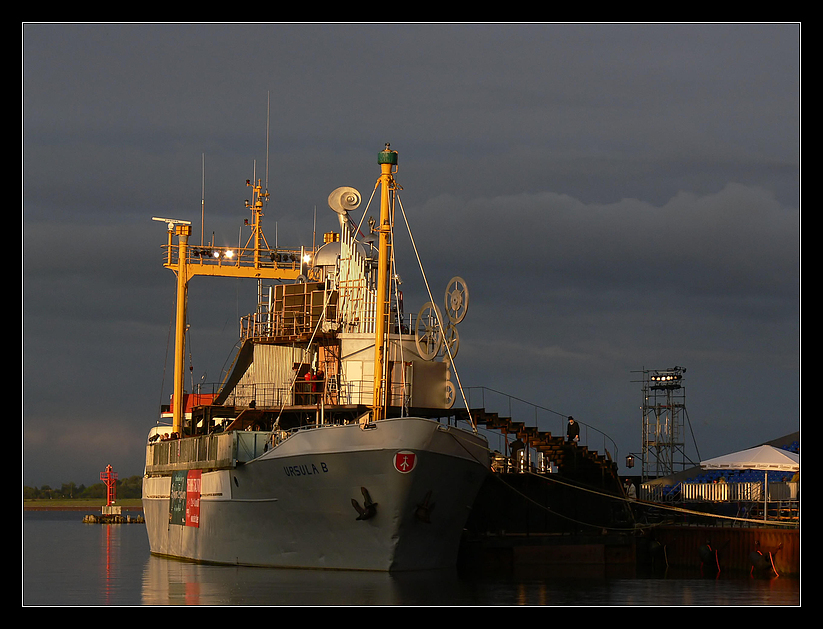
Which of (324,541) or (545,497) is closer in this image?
(324,541)

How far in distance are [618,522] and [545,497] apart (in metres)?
3.27

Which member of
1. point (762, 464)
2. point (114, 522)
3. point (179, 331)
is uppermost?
point (179, 331)

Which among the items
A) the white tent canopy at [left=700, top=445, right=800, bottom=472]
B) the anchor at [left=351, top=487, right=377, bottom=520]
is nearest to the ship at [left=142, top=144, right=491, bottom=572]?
the anchor at [left=351, top=487, right=377, bottom=520]

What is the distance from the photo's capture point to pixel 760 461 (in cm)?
4538

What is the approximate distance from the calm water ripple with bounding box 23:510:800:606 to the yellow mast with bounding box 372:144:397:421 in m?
5.73

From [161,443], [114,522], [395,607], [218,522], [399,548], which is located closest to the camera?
[395,607]

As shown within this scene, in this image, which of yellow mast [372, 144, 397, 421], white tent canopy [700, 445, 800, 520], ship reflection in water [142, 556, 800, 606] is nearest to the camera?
ship reflection in water [142, 556, 800, 606]

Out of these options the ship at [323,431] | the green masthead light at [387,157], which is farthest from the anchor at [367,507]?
the green masthead light at [387,157]

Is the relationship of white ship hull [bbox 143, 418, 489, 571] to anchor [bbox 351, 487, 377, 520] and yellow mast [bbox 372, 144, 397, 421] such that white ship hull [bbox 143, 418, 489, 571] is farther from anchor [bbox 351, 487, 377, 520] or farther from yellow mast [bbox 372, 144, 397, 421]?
yellow mast [bbox 372, 144, 397, 421]

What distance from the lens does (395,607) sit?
31.2 metres

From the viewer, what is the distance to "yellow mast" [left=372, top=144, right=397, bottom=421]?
40281 millimetres

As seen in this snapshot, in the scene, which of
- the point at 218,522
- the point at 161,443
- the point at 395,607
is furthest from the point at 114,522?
the point at 395,607

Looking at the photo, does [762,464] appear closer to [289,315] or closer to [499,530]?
[499,530]

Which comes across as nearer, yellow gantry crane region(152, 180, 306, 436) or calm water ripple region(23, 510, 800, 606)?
calm water ripple region(23, 510, 800, 606)
